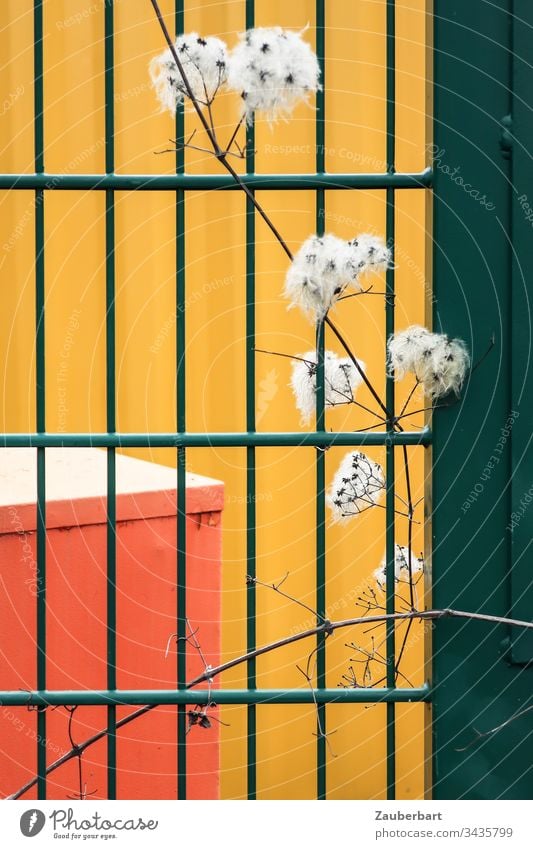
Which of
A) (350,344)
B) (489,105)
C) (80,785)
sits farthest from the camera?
(350,344)

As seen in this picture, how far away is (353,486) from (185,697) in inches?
14.9

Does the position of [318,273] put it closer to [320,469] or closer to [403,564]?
[320,469]

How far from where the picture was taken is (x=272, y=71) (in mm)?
1252

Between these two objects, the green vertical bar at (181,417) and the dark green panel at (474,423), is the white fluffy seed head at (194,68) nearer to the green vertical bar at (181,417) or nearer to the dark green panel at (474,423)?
the green vertical bar at (181,417)

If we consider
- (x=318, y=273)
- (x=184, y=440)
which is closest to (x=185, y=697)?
(x=184, y=440)

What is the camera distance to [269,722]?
71.4 inches

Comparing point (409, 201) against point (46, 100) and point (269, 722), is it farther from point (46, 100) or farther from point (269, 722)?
point (269, 722)

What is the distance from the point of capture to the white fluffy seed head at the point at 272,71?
124cm

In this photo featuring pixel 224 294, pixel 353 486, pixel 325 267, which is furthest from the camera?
pixel 224 294

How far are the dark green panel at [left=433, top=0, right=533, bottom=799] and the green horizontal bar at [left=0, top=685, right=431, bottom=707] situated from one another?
0.37 feet

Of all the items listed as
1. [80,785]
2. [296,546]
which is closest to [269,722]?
[296,546]

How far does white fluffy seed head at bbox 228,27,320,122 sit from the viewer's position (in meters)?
1.24

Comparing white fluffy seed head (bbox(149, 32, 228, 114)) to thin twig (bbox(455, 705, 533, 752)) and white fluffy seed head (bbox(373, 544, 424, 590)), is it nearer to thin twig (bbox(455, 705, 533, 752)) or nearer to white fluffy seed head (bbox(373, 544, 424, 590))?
white fluffy seed head (bbox(373, 544, 424, 590))

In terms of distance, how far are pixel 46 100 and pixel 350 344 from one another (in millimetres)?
764
